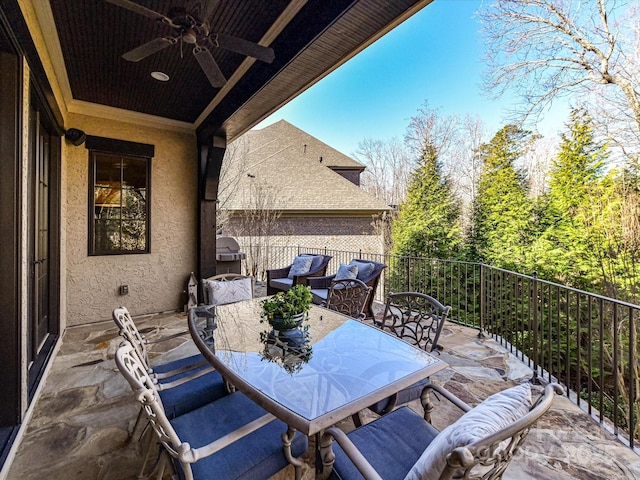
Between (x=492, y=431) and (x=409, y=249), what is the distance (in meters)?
6.22

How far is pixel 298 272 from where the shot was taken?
5305 mm

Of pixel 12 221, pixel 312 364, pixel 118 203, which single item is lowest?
pixel 312 364

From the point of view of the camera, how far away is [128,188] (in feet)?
14.1

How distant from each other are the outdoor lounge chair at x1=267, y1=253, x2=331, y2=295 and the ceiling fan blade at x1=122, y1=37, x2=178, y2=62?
11.5 feet

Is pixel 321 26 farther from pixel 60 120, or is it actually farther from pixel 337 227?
pixel 337 227

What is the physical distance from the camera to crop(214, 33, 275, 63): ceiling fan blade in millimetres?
1989

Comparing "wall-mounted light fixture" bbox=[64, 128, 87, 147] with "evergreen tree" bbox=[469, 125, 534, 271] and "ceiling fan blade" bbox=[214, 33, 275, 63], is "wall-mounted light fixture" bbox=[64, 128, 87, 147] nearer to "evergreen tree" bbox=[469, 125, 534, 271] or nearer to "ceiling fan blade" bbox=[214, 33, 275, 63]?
"ceiling fan blade" bbox=[214, 33, 275, 63]

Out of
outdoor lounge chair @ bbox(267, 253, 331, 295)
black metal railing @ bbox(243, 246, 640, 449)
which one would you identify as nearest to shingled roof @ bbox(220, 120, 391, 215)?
black metal railing @ bbox(243, 246, 640, 449)

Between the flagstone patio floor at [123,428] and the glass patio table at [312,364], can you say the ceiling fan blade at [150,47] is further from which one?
the flagstone patio floor at [123,428]

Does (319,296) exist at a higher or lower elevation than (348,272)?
lower

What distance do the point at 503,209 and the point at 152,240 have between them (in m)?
6.33

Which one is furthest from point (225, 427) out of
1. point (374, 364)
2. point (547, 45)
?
point (547, 45)

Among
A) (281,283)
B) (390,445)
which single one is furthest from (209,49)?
(281,283)

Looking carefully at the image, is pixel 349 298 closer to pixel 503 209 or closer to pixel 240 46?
Result: pixel 240 46
